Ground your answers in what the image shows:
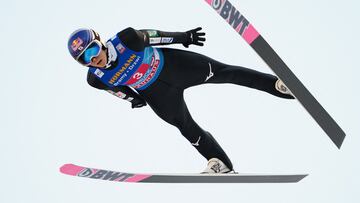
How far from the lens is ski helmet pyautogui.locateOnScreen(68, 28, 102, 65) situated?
444 cm

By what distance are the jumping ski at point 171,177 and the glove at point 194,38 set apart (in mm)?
1116

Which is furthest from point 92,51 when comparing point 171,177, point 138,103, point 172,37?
point 171,177

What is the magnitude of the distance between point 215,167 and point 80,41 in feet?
5.24

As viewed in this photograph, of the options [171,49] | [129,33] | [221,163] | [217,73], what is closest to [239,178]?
[221,163]

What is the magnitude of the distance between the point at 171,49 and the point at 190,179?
113 cm

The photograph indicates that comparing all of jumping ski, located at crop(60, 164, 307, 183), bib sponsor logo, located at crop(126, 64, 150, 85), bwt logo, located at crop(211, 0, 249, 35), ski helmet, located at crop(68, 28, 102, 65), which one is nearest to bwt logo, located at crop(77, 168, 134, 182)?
jumping ski, located at crop(60, 164, 307, 183)

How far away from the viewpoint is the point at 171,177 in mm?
5004

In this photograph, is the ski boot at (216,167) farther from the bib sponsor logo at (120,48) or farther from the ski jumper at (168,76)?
the bib sponsor logo at (120,48)

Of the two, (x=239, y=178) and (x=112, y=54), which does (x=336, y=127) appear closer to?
(x=239, y=178)

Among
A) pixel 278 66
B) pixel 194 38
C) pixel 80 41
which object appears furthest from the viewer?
pixel 194 38

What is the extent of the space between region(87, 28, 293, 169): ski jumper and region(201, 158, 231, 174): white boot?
0.04 metres

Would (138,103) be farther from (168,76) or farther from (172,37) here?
(172,37)

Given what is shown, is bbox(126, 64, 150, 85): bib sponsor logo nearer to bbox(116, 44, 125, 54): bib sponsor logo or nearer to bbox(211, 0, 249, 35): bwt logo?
bbox(116, 44, 125, 54): bib sponsor logo

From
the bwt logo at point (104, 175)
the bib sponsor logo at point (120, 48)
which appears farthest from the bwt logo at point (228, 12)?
the bwt logo at point (104, 175)
